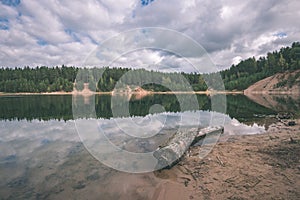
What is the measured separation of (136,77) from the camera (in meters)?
144

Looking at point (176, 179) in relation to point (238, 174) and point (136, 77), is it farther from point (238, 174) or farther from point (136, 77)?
point (136, 77)

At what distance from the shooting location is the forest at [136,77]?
107738mm

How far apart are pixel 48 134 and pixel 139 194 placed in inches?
464

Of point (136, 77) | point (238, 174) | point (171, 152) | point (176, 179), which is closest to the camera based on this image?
point (176, 179)

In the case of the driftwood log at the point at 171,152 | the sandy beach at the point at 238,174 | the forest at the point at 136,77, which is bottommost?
the sandy beach at the point at 238,174

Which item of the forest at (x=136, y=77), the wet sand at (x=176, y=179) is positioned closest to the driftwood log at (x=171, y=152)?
the wet sand at (x=176, y=179)

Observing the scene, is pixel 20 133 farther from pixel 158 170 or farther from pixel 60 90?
pixel 60 90

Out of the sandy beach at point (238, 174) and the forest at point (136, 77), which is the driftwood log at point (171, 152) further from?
the forest at point (136, 77)

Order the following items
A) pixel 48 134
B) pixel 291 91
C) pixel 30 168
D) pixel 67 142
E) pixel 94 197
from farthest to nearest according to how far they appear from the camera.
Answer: pixel 291 91 → pixel 48 134 → pixel 67 142 → pixel 30 168 → pixel 94 197

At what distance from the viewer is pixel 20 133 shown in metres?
15.8

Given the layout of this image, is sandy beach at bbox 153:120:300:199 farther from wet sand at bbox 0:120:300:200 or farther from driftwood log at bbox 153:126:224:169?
driftwood log at bbox 153:126:224:169

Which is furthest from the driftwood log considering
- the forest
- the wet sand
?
the forest

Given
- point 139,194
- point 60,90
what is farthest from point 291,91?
point 60,90

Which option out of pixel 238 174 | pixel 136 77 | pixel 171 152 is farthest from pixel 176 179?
pixel 136 77
